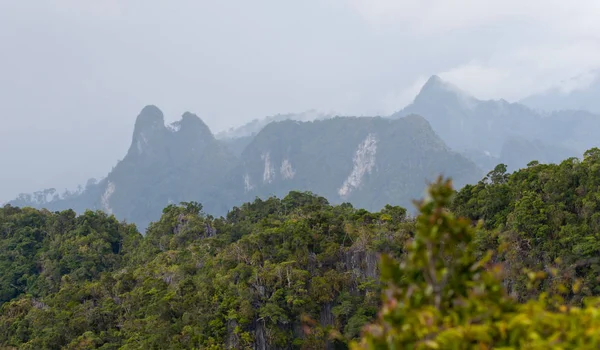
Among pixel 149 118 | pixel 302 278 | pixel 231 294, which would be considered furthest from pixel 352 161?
pixel 231 294

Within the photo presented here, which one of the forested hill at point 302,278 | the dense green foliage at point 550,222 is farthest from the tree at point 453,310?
the dense green foliage at point 550,222

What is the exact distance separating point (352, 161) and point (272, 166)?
2544 centimetres

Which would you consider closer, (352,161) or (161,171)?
(352,161)

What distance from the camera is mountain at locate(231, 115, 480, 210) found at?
109 m

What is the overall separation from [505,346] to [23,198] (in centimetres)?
16596

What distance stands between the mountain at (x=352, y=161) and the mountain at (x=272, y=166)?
27cm

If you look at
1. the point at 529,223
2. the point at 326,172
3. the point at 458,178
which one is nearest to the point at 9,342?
the point at 529,223

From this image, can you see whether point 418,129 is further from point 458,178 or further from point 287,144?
point 287,144

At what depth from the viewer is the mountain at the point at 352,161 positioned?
4286 inches

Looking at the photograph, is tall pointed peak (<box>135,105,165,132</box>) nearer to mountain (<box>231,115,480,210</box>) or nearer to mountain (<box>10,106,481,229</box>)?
mountain (<box>10,106,481,229</box>)

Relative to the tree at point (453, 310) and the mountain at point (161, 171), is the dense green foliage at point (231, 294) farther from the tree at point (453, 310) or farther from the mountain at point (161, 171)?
the mountain at point (161, 171)

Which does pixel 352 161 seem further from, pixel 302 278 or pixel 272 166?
pixel 302 278

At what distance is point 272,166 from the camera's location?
13225 centimetres

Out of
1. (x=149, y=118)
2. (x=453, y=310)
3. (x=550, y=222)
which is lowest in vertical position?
(x=453, y=310)
